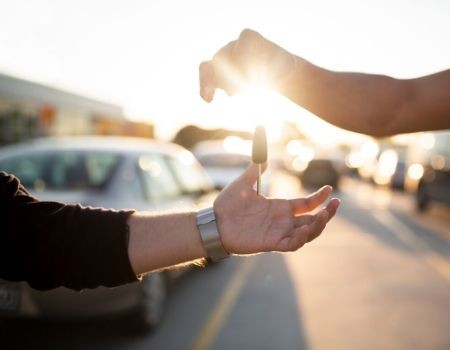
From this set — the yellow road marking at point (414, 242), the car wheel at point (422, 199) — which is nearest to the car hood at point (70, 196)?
the yellow road marking at point (414, 242)

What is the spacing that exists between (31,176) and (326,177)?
2182 centimetres

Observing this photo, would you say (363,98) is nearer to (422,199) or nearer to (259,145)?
(259,145)

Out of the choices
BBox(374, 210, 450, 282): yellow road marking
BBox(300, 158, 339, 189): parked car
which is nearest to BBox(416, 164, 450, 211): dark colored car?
BBox(374, 210, 450, 282): yellow road marking

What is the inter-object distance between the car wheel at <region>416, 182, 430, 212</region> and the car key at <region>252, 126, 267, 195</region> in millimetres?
16341

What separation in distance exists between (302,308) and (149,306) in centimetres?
177

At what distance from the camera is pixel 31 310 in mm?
3963

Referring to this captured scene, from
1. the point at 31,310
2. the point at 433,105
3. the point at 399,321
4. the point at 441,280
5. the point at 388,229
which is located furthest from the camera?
the point at 388,229

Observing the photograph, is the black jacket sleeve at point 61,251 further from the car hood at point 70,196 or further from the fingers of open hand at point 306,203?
the car hood at point 70,196

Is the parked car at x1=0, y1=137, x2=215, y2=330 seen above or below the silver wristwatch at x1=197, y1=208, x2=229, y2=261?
below

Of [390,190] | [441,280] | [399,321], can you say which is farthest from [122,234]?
[390,190]

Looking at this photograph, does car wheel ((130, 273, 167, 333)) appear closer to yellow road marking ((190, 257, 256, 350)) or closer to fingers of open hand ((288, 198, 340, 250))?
yellow road marking ((190, 257, 256, 350))

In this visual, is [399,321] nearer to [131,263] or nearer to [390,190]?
[131,263]

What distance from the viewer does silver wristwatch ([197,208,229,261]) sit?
1.74 meters

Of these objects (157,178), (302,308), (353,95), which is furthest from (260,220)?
(302,308)
